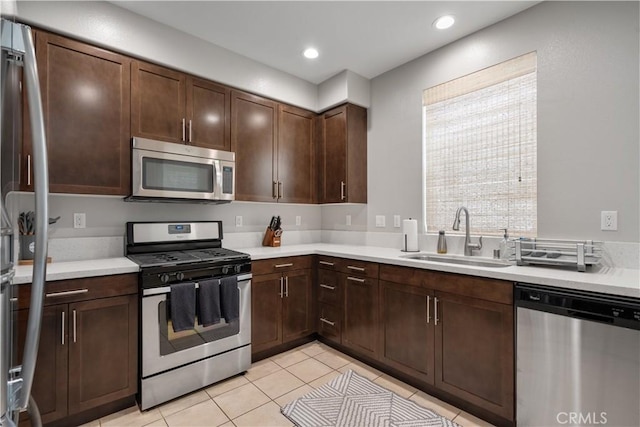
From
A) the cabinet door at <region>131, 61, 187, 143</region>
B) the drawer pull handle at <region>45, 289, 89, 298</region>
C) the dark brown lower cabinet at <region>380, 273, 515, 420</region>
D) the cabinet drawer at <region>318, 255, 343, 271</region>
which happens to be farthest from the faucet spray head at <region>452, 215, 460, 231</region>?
the drawer pull handle at <region>45, 289, 89, 298</region>

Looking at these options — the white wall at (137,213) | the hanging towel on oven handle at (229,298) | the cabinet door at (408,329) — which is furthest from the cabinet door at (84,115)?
the cabinet door at (408,329)

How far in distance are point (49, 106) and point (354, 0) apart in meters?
2.15

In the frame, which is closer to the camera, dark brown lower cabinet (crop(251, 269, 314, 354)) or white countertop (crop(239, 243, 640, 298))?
white countertop (crop(239, 243, 640, 298))

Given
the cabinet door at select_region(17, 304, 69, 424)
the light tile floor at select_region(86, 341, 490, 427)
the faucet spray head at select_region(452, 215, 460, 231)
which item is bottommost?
the light tile floor at select_region(86, 341, 490, 427)

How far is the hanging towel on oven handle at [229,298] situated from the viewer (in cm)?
231

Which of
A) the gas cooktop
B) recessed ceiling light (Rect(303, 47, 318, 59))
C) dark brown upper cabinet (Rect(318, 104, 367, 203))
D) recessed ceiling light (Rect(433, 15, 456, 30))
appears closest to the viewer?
the gas cooktop

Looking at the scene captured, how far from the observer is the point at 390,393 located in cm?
218

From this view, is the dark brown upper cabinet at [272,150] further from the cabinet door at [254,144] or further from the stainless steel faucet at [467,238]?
the stainless steel faucet at [467,238]

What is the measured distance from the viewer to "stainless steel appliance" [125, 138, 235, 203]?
227cm

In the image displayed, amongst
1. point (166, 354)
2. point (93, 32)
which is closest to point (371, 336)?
point (166, 354)

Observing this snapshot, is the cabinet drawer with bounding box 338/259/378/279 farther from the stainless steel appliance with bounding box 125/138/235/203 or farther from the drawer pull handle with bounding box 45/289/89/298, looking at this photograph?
the drawer pull handle with bounding box 45/289/89/298

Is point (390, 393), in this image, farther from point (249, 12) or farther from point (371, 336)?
point (249, 12)

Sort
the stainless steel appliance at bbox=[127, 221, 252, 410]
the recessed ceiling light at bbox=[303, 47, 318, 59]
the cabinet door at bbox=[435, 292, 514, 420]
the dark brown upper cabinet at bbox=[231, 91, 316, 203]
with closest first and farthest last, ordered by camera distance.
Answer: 1. the cabinet door at bbox=[435, 292, 514, 420]
2. the stainless steel appliance at bbox=[127, 221, 252, 410]
3. the recessed ceiling light at bbox=[303, 47, 318, 59]
4. the dark brown upper cabinet at bbox=[231, 91, 316, 203]

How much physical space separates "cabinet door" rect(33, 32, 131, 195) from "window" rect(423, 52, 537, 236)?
8.31ft
